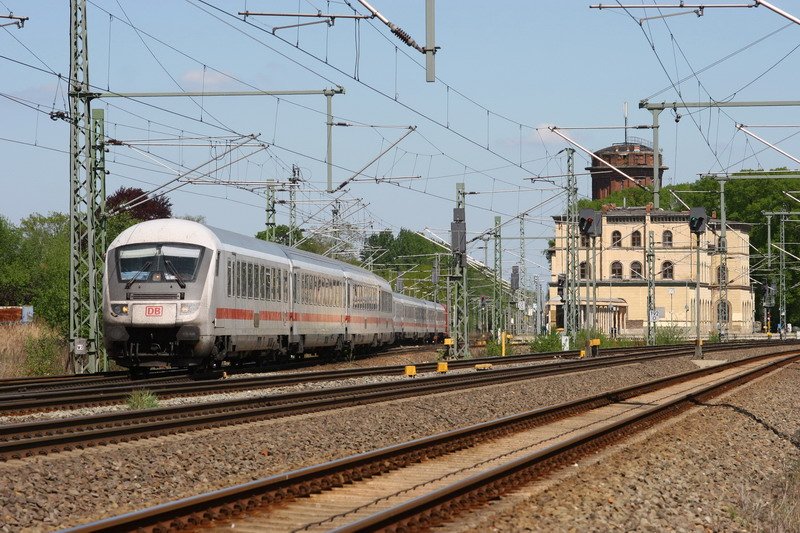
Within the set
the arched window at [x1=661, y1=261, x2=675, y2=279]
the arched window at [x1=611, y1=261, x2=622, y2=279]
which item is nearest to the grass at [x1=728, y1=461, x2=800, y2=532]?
the arched window at [x1=661, y1=261, x2=675, y2=279]

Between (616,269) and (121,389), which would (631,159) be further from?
(121,389)

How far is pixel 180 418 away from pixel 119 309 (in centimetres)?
840

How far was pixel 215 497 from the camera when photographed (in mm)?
9477

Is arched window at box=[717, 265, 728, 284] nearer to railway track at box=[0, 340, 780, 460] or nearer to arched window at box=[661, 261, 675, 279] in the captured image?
arched window at box=[661, 261, 675, 279]

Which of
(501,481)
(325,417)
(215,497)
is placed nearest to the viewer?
(215,497)

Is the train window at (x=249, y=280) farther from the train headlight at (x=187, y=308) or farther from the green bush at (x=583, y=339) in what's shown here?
the green bush at (x=583, y=339)

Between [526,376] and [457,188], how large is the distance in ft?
48.4

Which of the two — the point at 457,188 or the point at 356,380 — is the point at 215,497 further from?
the point at 457,188

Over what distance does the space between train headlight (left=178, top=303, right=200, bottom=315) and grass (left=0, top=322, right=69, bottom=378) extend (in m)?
7.11

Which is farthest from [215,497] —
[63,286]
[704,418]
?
[63,286]

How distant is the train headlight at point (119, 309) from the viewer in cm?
2461

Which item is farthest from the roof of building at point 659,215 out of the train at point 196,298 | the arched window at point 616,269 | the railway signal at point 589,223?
the train at point 196,298

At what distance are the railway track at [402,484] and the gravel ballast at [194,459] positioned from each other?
90 cm

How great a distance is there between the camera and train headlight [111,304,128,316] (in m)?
24.6
